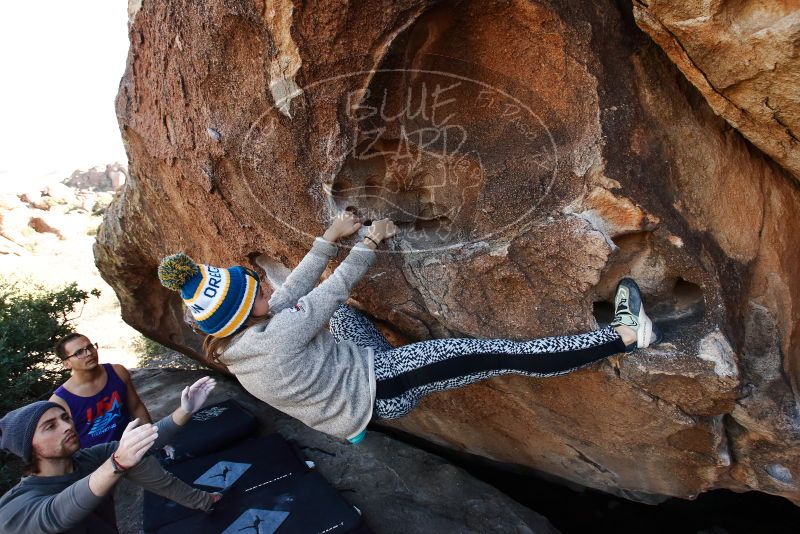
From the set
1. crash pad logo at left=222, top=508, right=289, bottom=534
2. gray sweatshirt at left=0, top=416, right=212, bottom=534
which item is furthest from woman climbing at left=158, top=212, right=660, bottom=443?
crash pad logo at left=222, top=508, right=289, bottom=534

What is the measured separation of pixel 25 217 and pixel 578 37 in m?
18.7

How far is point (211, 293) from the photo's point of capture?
6.12 ft

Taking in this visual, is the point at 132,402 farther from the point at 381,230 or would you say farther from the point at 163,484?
the point at 381,230

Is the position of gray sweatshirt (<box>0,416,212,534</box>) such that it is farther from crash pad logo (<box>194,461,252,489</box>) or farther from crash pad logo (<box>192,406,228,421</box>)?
crash pad logo (<box>192,406,228,421</box>)

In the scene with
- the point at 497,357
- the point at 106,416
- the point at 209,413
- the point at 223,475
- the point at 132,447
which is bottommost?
the point at 209,413

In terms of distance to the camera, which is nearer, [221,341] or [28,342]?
[221,341]

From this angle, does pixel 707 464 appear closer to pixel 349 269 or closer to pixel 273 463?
pixel 349 269

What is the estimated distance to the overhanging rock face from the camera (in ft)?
6.59

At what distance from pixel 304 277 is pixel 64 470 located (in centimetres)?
125

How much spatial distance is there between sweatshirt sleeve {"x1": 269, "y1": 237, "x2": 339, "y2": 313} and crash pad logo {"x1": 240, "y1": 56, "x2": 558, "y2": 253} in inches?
7.8

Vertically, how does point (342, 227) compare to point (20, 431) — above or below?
above

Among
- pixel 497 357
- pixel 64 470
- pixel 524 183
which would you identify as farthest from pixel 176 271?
pixel 524 183

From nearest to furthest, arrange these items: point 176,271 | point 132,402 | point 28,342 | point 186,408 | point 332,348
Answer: point 176,271
point 332,348
point 186,408
point 132,402
point 28,342

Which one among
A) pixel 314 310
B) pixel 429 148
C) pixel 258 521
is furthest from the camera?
pixel 258 521
